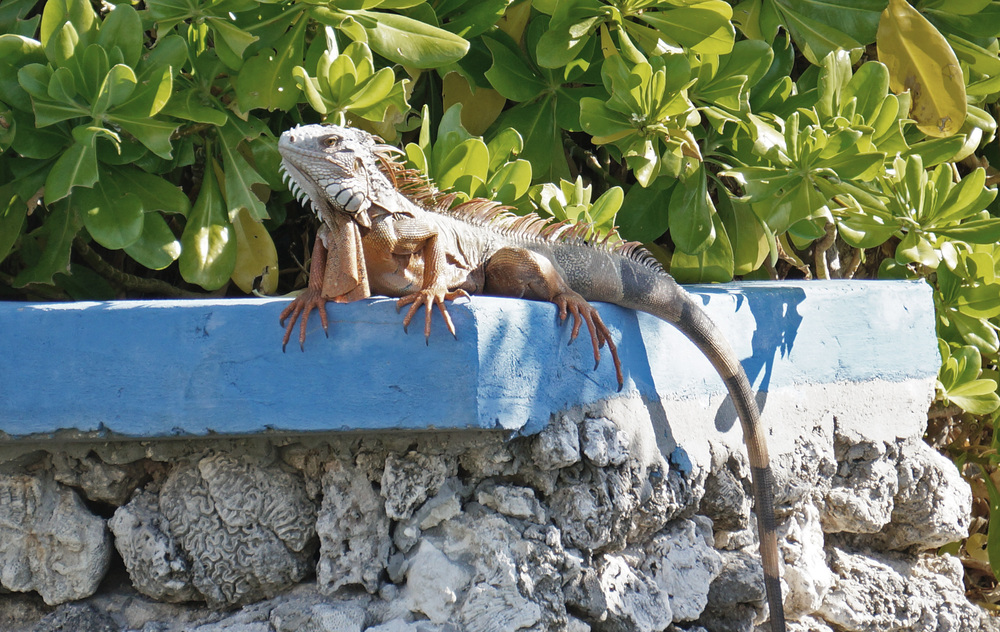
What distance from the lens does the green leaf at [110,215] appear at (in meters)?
2.63

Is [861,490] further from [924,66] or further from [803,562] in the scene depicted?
[924,66]

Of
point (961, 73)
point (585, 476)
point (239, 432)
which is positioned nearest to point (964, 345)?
point (961, 73)

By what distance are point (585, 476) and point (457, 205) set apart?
89cm

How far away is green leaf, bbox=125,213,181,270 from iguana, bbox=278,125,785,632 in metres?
0.45

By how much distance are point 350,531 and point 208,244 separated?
1032 millimetres

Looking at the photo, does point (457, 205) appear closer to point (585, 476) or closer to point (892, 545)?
point (585, 476)

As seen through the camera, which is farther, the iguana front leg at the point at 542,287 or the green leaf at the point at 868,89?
the green leaf at the point at 868,89

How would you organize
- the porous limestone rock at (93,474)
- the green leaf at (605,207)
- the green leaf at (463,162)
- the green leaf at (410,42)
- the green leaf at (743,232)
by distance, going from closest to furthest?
the porous limestone rock at (93,474)
the green leaf at (410,42)
the green leaf at (463,162)
the green leaf at (605,207)
the green leaf at (743,232)

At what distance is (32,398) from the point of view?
2.25 meters

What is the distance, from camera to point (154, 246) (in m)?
2.74

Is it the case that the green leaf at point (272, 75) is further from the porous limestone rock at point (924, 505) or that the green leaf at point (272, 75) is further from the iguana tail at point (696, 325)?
the porous limestone rock at point (924, 505)

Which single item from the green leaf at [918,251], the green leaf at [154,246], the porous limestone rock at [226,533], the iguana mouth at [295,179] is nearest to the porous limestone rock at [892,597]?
the green leaf at [918,251]

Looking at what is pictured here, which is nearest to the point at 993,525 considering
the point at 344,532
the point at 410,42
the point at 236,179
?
the point at 344,532

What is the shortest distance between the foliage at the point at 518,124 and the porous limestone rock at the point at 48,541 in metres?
0.71
